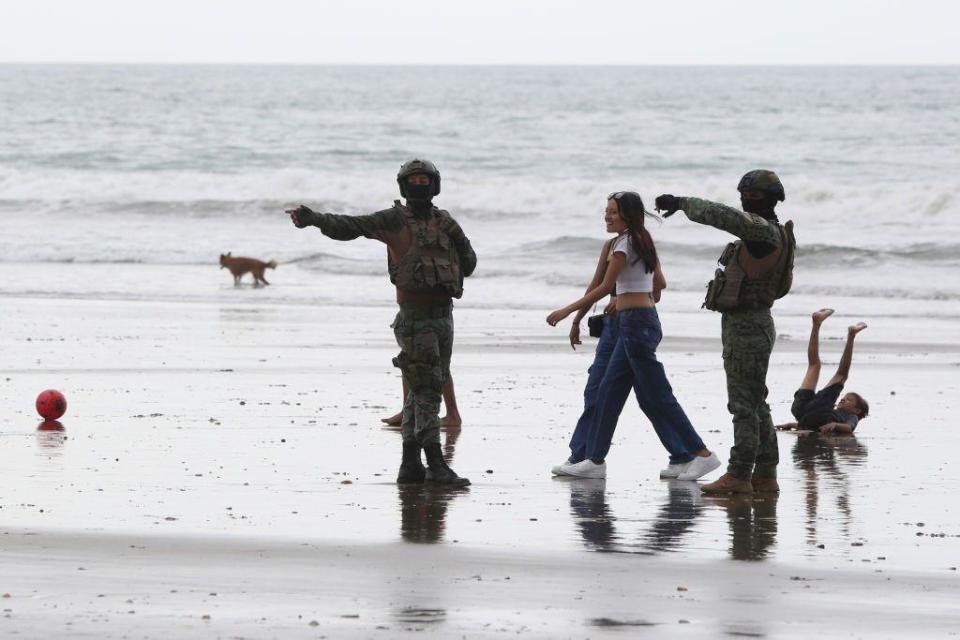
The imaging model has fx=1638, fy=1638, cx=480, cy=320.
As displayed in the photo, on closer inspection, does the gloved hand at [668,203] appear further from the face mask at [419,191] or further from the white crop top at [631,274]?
the face mask at [419,191]

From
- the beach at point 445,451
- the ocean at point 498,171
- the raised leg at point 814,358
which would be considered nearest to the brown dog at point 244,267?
the beach at point 445,451

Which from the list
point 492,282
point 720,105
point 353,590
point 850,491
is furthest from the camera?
point 720,105

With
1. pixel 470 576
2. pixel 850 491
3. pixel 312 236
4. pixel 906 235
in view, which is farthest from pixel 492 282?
pixel 470 576

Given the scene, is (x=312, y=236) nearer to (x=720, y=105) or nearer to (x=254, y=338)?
(x=254, y=338)

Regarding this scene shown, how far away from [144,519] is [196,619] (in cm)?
177

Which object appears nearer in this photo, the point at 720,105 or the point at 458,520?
the point at 458,520

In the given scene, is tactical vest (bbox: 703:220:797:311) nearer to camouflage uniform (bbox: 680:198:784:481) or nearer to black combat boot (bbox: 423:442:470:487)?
camouflage uniform (bbox: 680:198:784:481)

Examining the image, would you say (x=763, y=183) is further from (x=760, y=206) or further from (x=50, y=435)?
(x=50, y=435)

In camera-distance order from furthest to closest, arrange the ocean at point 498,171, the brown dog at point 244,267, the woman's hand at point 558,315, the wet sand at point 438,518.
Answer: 1. the ocean at point 498,171
2. the brown dog at point 244,267
3. the woman's hand at point 558,315
4. the wet sand at point 438,518

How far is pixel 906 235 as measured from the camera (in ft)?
102

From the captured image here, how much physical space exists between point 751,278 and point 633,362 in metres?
0.88

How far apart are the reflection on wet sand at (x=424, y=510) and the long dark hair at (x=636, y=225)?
1468 mm

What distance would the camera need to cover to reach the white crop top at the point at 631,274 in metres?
8.29

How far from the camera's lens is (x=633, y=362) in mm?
8367
